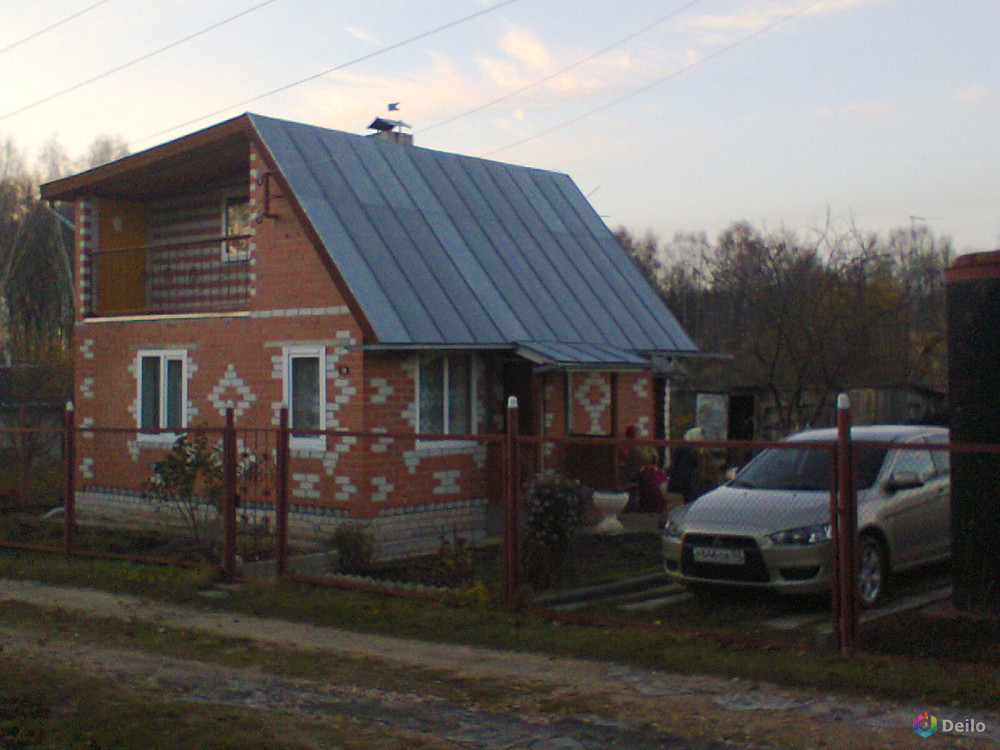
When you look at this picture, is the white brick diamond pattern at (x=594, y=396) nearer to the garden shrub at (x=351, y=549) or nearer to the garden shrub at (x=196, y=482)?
the garden shrub at (x=351, y=549)

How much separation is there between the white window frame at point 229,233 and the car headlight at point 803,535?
10.1 metres

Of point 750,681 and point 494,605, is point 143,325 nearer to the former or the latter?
point 494,605

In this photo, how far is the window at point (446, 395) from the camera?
1451 centimetres

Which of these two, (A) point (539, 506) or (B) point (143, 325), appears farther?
(B) point (143, 325)

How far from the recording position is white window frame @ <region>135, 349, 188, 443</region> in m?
16.1

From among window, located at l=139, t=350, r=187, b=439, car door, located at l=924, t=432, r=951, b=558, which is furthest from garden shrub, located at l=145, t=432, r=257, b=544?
car door, located at l=924, t=432, r=951, b=558

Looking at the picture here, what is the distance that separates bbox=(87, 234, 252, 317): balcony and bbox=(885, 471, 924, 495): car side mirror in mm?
10270

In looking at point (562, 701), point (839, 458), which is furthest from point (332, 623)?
point (839, 458)

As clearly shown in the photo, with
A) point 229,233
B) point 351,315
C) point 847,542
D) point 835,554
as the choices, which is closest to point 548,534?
point 835,554

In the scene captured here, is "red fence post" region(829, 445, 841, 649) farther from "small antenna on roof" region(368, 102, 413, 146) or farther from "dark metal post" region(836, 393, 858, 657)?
"small antenna on roof" region(368, 102, 413, 146)

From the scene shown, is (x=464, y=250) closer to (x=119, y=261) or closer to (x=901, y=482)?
(x=119, y=261)

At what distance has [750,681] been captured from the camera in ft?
22.8

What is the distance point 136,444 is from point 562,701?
38.2 ft

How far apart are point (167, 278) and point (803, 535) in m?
12.4
